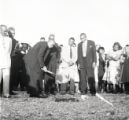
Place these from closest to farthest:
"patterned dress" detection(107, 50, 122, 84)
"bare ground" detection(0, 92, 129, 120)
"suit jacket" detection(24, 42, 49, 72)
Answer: "bare ground" detection(0, 92, 129, 120) → "suit jacket" detection(24, 42, 49, 72) → "patterned dress" detection(107, 50, 122, 84)

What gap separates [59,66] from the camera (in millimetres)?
9242

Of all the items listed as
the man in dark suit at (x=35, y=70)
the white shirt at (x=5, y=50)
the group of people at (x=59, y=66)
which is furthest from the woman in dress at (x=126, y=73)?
the white shirt at (x=5, y=50)

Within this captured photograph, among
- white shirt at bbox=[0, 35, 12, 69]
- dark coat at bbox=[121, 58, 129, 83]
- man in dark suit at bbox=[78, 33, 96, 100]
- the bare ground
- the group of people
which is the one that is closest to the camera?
the bare ground

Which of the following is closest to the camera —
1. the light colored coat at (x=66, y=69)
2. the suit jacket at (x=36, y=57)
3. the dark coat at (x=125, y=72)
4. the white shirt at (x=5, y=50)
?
the white shirt at (x=5, y=50)

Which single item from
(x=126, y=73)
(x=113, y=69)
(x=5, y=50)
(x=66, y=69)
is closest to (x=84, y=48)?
(x=66, y=69)

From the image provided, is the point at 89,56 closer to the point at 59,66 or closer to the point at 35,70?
the point at 35,70

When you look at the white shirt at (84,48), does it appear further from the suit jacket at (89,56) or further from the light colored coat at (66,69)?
the light colored coat at (66,69)

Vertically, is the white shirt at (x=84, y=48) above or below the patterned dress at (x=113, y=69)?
above

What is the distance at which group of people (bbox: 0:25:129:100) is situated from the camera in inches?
281

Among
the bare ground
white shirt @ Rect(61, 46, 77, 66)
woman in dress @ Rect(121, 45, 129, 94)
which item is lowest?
the bare ground

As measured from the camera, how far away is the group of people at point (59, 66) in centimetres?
713

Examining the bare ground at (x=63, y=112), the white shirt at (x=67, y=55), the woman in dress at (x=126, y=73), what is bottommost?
the bare ground at (x=63, y=112)

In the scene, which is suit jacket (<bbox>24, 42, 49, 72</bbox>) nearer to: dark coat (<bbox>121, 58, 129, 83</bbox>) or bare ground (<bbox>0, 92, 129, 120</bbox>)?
bare ground (<bbox>0, 92, 129, 120</bbox>)

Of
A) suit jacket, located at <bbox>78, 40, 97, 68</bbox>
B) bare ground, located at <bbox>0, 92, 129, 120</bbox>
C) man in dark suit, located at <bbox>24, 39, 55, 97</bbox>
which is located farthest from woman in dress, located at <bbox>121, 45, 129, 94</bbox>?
bare ground, located at <bbox>0, 92, 129, 120</bbox>
